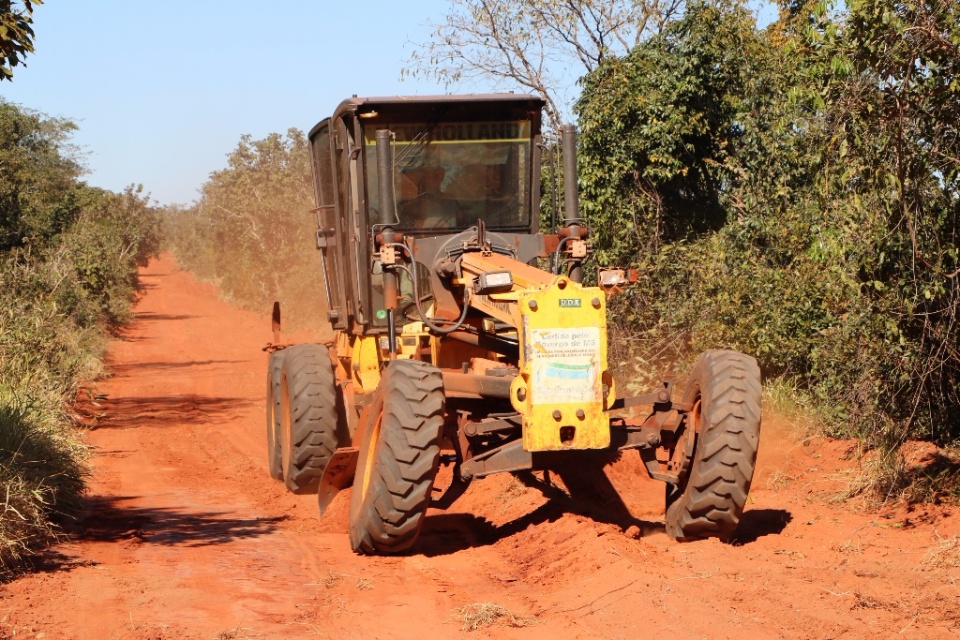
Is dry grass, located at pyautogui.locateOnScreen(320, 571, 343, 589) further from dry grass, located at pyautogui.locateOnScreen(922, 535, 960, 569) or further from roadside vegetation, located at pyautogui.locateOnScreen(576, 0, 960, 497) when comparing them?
roadside vegetation, located at pyautogui.locateOnScreen(576, 0, 960, 497)

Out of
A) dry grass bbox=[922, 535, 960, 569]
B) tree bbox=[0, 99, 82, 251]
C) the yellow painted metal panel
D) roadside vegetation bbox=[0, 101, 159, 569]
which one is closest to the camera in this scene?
dry grass bbox=[922, 535, 960, 569]

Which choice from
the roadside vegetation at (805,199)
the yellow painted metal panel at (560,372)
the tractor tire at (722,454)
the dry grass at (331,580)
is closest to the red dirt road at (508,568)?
the dry grass at (331,580)

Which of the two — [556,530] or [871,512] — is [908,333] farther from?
[556,530]

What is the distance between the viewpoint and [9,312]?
14.9m

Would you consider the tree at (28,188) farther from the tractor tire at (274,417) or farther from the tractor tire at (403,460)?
the tractor tire at (403,460)

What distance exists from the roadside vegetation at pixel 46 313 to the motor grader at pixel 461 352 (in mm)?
2101

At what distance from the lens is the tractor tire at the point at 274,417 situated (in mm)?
11648

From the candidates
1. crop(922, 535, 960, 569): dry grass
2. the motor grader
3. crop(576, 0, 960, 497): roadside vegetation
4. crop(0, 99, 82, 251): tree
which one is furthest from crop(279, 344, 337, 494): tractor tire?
crop(0, 99, 82, 251): tree

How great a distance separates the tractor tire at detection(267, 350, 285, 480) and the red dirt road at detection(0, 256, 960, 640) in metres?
0.19

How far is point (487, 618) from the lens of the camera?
19.5 feet

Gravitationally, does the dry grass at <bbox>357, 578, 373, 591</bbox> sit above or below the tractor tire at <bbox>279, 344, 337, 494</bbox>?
below

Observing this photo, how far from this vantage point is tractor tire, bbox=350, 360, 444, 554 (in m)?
7.25

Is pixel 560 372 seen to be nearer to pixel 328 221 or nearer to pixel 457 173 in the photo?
pixel 457 173

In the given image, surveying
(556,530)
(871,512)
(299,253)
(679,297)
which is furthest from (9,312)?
(299,253)
